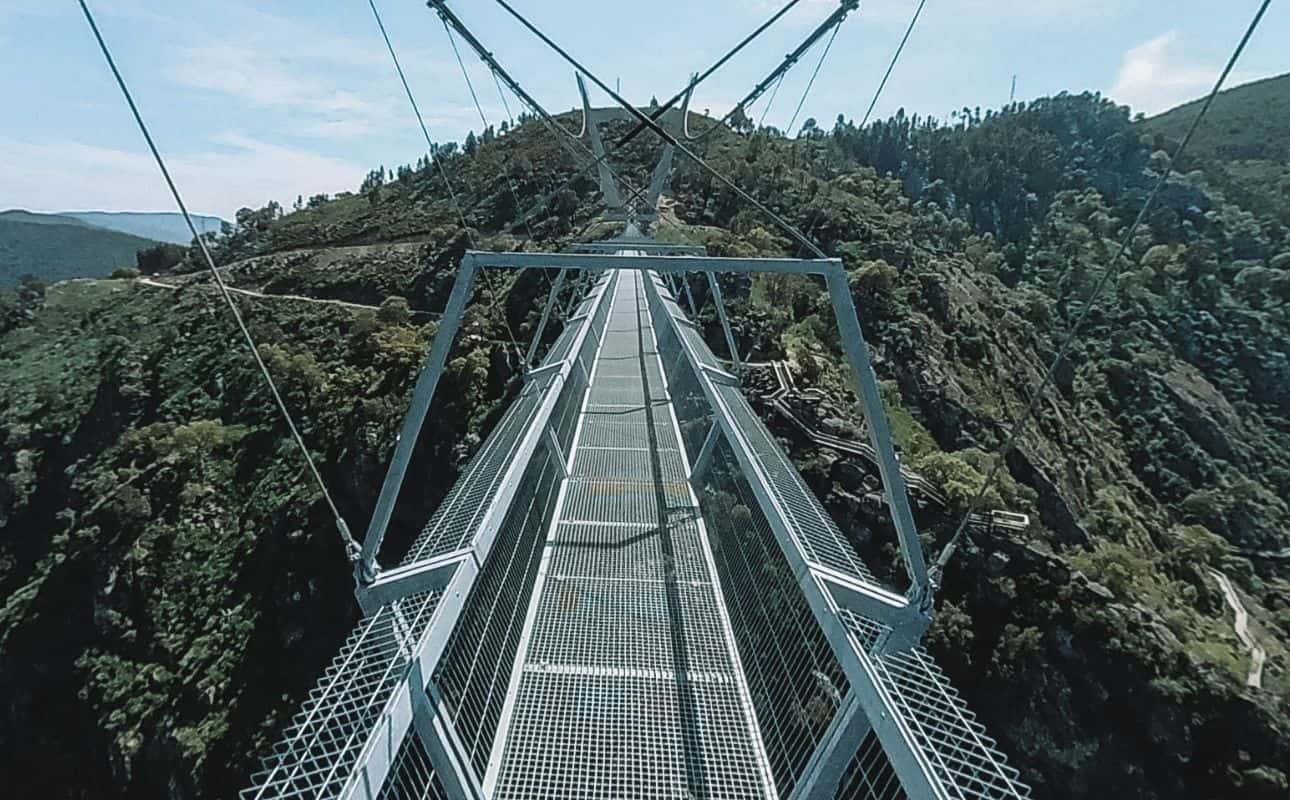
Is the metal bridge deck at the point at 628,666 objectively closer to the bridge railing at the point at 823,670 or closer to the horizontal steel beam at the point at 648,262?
the bridge railing at the point at 823,670

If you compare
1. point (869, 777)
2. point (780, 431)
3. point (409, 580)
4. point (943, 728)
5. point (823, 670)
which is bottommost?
point (780, 431)

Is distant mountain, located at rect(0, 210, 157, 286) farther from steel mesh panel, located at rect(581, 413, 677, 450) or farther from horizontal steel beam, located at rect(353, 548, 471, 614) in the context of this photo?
horizontal steel beam, located at rect(353, 548, 471, 614)

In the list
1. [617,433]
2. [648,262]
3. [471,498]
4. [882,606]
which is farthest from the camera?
[617,433]

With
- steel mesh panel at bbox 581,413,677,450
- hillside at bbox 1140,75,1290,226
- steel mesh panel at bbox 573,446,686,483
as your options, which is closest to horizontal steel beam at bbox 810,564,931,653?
steel mesh panel at bbox 573,446,686,483

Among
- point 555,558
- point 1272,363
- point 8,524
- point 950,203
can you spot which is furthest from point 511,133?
point 555,558

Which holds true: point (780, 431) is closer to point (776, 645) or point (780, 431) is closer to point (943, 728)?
point (776, 645)

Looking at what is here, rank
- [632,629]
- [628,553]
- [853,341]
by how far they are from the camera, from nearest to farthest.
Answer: [853,341] < [632,629] < [628,553]

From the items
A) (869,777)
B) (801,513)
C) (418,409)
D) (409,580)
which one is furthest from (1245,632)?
(418,409)
